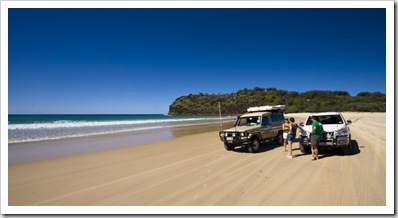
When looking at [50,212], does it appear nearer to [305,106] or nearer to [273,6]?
[273,6]

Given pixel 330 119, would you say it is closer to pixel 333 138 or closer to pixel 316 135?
pixel 333 138

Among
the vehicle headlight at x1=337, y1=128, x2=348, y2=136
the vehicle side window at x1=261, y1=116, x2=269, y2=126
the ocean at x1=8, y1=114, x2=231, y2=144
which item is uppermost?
the vehicle side window at x1=261, y1=116, x2=269, y2=126

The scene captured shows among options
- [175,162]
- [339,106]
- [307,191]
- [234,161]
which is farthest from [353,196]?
[339,106]

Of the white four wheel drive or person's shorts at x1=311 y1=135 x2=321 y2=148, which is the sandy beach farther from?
person's shorts at x1=311 y1=135 x2=321 y2=148

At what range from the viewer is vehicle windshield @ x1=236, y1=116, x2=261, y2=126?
10.7 metres

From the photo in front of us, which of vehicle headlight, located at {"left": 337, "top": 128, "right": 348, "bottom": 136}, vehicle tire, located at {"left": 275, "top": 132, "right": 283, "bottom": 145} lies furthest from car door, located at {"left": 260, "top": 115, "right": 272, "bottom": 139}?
vehicle headlight, located at {"left": 337, "top": 128, "right": 348, "bottom": 136}

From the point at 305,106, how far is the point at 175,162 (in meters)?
62.1

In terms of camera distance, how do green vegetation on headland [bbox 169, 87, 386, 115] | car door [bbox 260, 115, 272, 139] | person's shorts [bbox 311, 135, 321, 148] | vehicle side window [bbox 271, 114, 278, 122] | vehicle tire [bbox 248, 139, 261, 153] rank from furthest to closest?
1. green vegetation on headland [bbox 169, 87, 386, 115]
2. vehicle side window [bbox 271, 114, 278, 122]
3. car door [bbox 260, 115, 272, 139]
4. vehicle tire [bbox 248, 139, 261, 153]
5. person's shorts [bbox 311, 135, 321, 148]

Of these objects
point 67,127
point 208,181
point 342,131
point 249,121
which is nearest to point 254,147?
point 249,121

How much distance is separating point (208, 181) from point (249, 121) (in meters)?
5.68

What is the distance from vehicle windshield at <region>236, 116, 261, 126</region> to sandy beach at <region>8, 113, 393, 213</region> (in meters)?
2.23

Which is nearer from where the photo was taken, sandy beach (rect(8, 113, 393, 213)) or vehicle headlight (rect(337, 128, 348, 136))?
sandy beach (rect(8, 113, 393, 213))

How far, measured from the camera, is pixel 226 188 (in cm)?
518

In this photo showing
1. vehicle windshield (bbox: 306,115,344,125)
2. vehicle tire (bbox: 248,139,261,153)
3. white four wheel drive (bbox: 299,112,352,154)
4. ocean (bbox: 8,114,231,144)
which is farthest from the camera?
ocean (bbox: 8,114,231,144)
